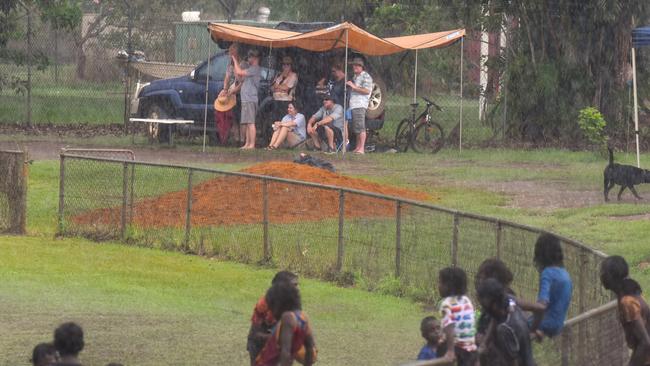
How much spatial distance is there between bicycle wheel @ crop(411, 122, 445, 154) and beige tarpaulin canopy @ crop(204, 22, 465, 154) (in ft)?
5.80

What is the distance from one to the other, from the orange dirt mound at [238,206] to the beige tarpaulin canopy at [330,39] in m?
8.98

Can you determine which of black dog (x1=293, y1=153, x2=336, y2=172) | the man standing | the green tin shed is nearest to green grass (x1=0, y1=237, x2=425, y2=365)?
black dog (x1=293, y1=153, x2=336, y2=172)

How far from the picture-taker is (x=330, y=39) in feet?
90.4

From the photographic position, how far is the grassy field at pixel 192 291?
39.4 ft

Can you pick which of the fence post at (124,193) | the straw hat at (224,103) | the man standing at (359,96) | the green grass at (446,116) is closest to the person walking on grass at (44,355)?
the fence post at (124,193)

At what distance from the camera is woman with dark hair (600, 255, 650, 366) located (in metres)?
9.14

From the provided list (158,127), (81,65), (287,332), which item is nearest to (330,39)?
(158,127)

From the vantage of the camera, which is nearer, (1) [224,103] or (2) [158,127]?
(1) [224,103]

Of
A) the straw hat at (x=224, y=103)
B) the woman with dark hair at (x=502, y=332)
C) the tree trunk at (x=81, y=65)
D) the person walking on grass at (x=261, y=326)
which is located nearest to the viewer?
the woman with dark hair at (x=502, y=332)

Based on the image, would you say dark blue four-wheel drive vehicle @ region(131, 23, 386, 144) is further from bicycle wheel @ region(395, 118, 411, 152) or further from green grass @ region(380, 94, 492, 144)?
green grass @ region(380, 94, 492, 144)

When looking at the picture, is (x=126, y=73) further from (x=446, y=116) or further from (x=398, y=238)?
(x=398, y=238)

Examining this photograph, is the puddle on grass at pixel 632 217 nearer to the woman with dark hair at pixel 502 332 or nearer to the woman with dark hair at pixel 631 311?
the woman with dark hair at pixel 631 311

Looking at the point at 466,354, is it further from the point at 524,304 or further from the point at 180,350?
the point at 180,350

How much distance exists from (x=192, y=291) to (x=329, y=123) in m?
12.8
